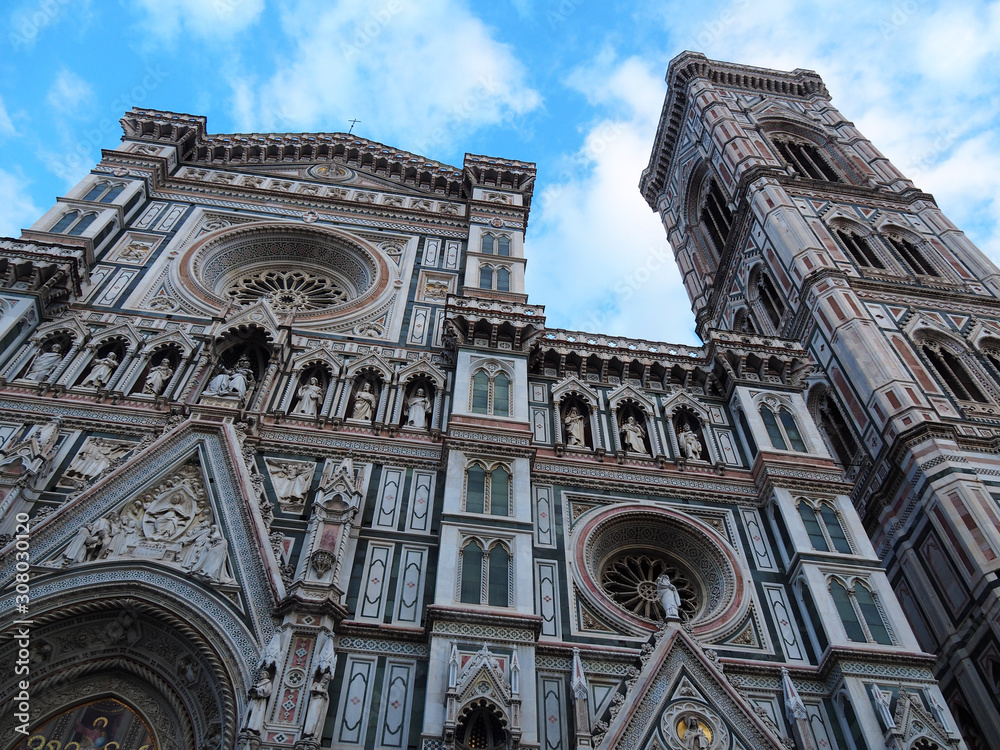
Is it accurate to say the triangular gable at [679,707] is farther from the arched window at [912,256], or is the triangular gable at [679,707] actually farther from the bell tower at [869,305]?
the arched window at [912,256]

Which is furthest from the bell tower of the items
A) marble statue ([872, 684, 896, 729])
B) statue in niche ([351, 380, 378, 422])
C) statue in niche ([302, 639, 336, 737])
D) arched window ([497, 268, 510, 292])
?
statue in niche ([302, 639, 336, 737])

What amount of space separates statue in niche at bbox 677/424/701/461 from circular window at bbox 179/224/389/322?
21.9 feet

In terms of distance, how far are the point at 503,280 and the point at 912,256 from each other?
12.7 m

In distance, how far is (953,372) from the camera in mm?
19375

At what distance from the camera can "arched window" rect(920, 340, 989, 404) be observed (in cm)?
1862

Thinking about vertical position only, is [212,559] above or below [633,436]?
below

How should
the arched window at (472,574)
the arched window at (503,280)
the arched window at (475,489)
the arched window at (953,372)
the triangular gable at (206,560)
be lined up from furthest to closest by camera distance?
the arched window at (953,372) < the arched window at (503,280) < the arched window at (475,489) < the arched window at (472,574) < the triangular gable at (206,560)

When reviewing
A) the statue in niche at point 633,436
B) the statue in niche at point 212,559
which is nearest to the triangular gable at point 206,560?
the statue in niche at point 212,559

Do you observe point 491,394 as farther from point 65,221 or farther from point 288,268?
point 65,221

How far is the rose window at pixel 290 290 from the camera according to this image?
18031 millimetres

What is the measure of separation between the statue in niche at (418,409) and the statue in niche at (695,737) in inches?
242

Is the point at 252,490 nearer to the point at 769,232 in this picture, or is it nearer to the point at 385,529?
the point at 385,529

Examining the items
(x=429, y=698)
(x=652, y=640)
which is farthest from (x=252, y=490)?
(x=652, y=640)

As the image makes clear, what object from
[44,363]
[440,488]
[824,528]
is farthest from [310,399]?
[824,528]
